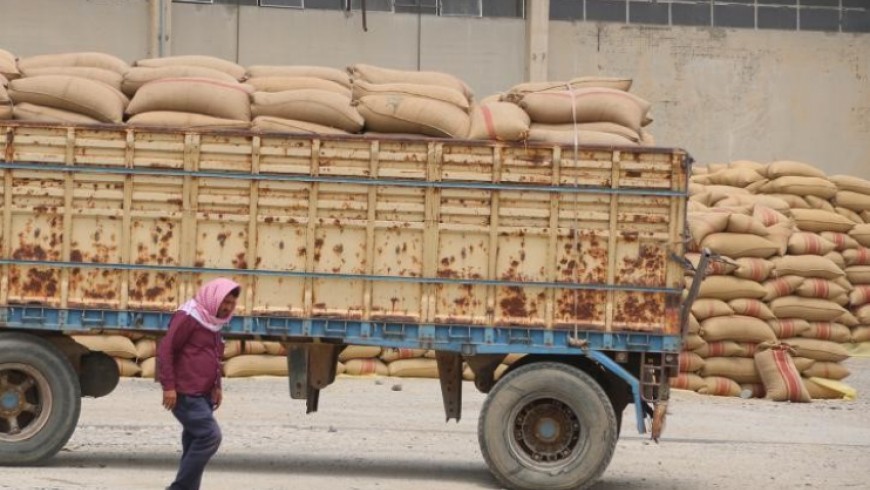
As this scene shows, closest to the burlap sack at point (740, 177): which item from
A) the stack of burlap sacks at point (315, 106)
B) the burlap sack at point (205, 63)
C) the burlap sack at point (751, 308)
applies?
the burlap sack at point (751, 308)

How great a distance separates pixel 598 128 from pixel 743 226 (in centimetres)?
609

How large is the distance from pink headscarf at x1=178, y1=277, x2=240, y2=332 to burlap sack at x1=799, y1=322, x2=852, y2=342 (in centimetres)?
1020

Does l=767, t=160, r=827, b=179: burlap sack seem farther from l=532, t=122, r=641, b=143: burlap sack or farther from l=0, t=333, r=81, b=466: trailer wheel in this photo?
l=0, t=333, r=81, b=466: trailer wheel

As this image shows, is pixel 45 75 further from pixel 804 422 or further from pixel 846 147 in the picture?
pixel 846 147

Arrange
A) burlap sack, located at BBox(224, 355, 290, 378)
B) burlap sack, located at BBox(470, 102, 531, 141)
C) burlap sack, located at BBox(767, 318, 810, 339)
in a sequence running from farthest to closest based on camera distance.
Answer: burlap sack, located at BBox(767, 318, 810, 339)
burlap sack, located at BBox(224, 355, 290, 378)
burlap sack, located at BBox(470, 102, 531, 141)

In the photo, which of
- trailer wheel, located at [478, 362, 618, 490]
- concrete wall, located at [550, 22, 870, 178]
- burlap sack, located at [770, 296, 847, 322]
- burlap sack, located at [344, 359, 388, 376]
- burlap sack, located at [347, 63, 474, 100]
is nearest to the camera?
trailer wheel, located at [478, 362, 618, 490]

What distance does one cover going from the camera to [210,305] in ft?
30.0

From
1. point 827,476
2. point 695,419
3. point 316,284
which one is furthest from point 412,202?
point 695,419

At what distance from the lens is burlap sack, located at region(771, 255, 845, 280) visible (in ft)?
59.1

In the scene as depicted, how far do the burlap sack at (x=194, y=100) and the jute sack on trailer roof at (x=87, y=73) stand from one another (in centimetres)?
29

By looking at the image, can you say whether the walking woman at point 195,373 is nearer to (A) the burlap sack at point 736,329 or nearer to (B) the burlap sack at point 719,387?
(A) the burlap sack at point 736,329

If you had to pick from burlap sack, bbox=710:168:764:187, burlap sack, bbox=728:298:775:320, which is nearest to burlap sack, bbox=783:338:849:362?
burlap sack, bbox=728:298:775:320

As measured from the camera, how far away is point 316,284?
11312mm

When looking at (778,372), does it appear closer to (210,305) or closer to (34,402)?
(34,402)
